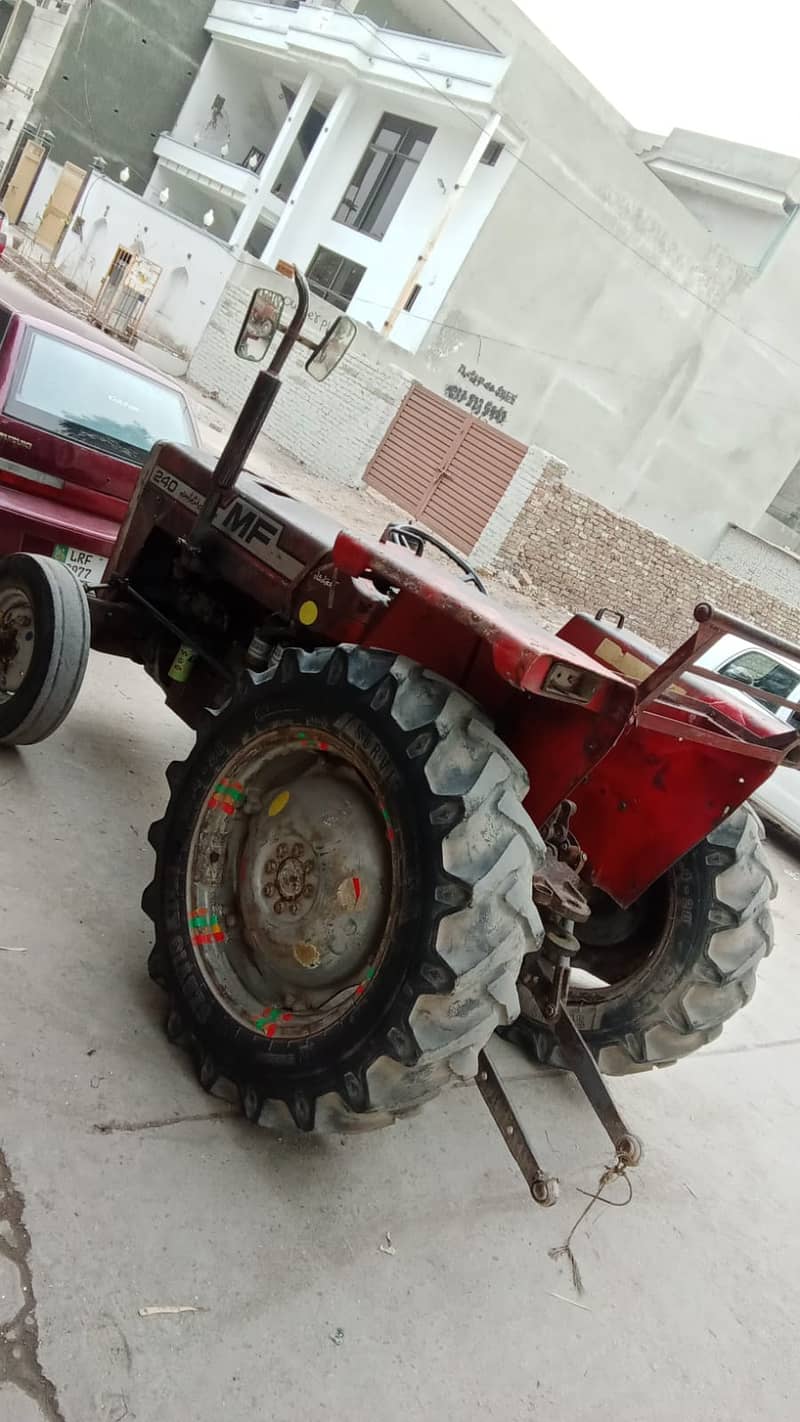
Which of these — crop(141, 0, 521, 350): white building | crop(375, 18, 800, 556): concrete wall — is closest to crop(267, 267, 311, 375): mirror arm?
crop(375, 18, 800, 556): concrete wall

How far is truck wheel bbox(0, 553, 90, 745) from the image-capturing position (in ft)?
11.6

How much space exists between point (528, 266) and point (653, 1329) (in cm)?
2379

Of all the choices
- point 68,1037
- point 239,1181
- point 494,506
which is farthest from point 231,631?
point 494,506

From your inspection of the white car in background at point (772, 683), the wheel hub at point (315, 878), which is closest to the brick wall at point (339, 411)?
the white car in background at point (772, 683)

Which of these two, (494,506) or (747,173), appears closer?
(494,506)

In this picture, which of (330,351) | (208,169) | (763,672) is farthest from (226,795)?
(208,169)

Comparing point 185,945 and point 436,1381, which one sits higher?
point 185,945

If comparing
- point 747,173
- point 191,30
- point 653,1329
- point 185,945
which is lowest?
point 653,1329

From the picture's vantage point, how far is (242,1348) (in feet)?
6.52

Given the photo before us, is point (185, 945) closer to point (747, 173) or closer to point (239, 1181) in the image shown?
point (239, 1181)

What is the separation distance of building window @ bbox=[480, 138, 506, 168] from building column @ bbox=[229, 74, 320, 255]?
5628 mm

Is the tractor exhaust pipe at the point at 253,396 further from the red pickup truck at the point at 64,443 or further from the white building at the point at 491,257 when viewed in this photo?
the white building at the point at 491,257

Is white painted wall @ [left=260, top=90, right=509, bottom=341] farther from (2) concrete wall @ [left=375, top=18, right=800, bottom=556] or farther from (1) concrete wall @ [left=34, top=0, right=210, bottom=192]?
(1) concrete wall @ [left=34, top=0, right=210, bottom=192]

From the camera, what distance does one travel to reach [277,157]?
2462 centimetres
